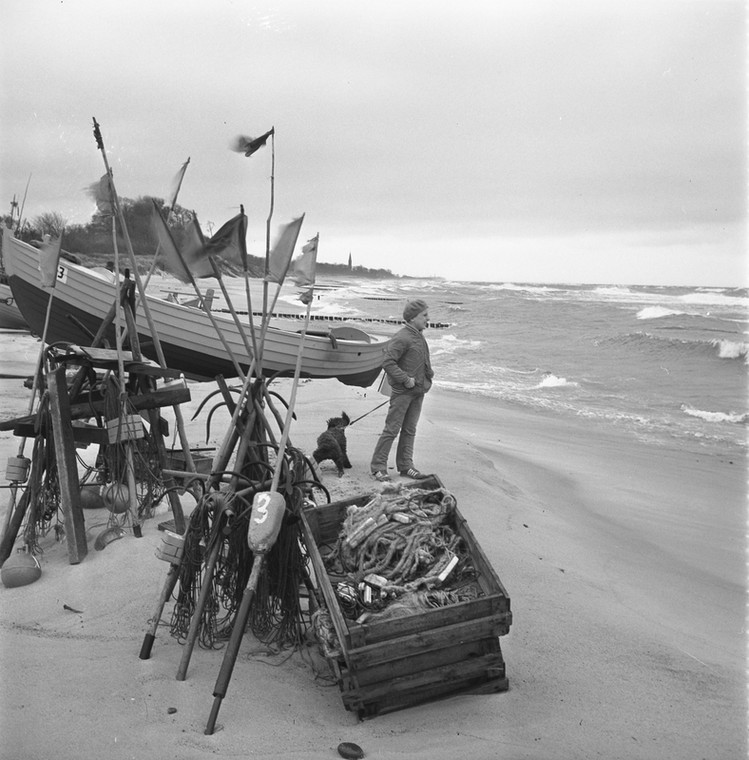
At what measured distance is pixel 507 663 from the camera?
347cm

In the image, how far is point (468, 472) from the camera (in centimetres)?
690

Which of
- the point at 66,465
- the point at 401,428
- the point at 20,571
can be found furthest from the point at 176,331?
the point at 20,571

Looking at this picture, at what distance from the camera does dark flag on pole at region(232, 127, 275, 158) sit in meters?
3.67

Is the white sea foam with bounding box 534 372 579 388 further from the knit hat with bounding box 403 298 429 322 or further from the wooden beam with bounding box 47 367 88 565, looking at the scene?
the wooden beam with bounding box 47 367 88 565

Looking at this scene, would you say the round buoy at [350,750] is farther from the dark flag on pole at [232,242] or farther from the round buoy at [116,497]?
the round buoy at [116,497]

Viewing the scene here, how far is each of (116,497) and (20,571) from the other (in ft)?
3.23

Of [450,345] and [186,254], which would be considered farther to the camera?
[450,345]

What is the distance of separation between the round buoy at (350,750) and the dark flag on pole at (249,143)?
301 centimetres

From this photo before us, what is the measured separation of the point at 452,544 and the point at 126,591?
6.53ft

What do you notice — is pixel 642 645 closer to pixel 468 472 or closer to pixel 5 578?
pixel 468 472

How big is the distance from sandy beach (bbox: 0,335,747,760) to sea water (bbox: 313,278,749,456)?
513 centimetres

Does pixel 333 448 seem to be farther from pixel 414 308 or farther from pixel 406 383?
pixel 414 308

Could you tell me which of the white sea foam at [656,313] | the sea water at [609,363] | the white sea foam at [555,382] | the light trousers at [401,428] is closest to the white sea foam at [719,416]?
the sea water at [609,363]

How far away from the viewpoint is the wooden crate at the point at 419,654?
2.85 meters
